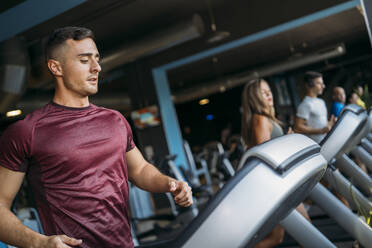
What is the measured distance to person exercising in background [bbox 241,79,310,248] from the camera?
2.07 m

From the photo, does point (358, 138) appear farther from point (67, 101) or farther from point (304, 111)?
point (67, 101)

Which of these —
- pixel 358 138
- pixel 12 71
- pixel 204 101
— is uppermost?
pixel 12 71

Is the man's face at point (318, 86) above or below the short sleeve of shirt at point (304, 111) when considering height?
above

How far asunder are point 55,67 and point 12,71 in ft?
10.4

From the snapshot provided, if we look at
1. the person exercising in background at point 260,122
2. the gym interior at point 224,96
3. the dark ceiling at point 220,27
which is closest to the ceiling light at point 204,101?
the gym interior at point 224,96

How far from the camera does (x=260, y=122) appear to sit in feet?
6.91

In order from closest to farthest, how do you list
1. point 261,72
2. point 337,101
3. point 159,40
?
point 337,101 < point 159,40 < point 261,72

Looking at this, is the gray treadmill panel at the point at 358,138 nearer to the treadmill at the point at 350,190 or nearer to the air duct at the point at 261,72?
the treadmill at the point at 350,190

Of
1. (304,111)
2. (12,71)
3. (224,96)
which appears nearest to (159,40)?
(12,71)

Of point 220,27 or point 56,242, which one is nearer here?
point 56,242

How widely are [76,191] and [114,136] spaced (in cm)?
19

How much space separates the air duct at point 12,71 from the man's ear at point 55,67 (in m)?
2.89

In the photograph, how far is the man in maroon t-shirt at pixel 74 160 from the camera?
40.9 inches

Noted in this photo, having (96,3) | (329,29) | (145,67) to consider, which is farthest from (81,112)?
(329,29)
